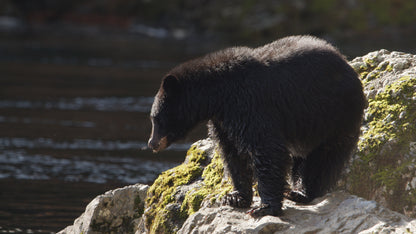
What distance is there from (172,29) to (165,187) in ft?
115

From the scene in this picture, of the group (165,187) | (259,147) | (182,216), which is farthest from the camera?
(165,187)

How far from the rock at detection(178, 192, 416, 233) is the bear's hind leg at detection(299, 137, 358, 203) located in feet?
0.63

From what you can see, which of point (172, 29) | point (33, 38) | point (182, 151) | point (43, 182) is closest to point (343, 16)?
point (172, 29)

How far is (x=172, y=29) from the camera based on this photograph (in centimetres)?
4150

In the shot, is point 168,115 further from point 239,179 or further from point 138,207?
point 138,207

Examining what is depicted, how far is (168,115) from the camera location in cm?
591

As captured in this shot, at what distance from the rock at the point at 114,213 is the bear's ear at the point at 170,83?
197cm

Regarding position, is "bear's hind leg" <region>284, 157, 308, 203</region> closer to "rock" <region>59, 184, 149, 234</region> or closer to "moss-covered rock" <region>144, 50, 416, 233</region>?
"moss-covered rock" <region>144, 50, 416, 233</region>

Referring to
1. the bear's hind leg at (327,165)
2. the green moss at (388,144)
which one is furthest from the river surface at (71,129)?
the green moss at (388,144)

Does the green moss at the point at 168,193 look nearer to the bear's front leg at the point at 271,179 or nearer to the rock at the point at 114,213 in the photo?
the rock at the point at 114,213

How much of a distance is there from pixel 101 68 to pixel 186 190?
69.4ft

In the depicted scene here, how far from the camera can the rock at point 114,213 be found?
7.20m

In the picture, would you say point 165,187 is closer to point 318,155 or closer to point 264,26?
point 318,155

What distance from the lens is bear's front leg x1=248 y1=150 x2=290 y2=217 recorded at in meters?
5.51
